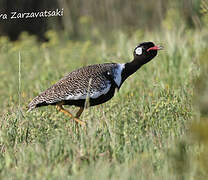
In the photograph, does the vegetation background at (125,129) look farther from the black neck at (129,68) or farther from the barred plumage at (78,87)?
the black neck at (129,68)

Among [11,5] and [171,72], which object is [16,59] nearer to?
[171,72]

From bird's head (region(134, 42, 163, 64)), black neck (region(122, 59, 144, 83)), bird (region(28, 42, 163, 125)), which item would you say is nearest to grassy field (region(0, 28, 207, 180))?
bird (region(28, 42, 163, 125))

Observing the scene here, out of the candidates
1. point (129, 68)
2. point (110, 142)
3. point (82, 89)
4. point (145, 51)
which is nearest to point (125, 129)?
point (110, 142)

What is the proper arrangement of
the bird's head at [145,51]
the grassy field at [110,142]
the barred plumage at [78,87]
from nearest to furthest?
the grassy field at [110,142] < the barred plumage at [78,87] < the bird's head at [145,51]

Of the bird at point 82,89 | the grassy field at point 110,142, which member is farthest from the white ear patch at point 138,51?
the grassy field at point 110,142

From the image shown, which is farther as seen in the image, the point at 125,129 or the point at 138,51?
the point at 138,51

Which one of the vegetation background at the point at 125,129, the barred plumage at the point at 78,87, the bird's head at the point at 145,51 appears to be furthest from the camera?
the bird's head at the point at 145,51

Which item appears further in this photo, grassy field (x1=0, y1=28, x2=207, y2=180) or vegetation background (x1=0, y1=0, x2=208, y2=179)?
grassy field (x1=0, y1=28, x2=207, y2=180)

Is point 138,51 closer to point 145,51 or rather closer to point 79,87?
point 145,51

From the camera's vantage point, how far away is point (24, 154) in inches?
131

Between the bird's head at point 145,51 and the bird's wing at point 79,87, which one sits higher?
the bird's head at point 145,51

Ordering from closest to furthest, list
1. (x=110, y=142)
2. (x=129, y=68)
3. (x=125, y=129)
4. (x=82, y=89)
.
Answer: (x=110, y=142) → (x=125, y=129) → (x=82, y=89) → (x=129, y=68)

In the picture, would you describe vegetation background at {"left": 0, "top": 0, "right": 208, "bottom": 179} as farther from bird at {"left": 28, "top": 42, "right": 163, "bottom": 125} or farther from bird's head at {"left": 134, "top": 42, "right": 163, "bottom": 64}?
bird's head at {"left": 134, "top": 42, "right": 163, "bottom": 64}

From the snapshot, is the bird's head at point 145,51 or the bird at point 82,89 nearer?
the bird at point 82,89
